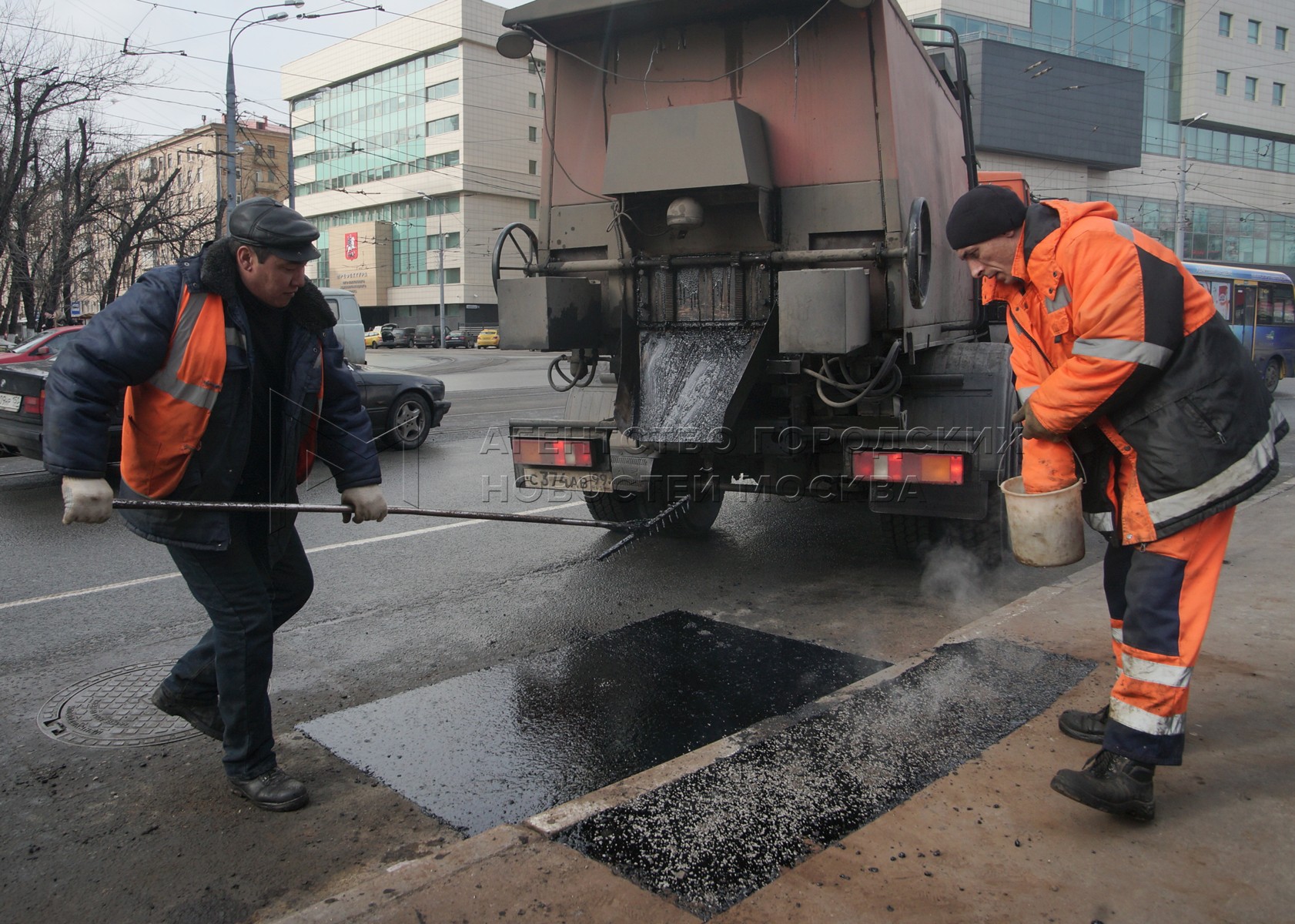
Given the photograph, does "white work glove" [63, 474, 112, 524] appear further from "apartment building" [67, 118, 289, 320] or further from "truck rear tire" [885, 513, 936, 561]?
"apartment building" [67, 118, 289, 320]

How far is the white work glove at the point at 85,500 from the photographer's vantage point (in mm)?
2666

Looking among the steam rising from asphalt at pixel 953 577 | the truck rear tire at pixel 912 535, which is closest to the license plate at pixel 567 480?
the truck rear tire at pixel 912 535

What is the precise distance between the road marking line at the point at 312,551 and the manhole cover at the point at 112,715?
144cm

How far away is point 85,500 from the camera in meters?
2.67

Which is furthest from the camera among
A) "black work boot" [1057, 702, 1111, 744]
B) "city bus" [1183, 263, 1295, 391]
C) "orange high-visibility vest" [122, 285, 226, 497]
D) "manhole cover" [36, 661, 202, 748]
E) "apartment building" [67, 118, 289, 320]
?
"apartment building" [67, 118, 289, 320]

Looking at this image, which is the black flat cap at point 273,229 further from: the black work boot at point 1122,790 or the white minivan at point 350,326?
the white minivan at point 350,326

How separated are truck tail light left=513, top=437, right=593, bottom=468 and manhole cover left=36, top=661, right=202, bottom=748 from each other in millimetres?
2280

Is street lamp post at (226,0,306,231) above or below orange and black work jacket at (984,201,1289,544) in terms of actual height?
above

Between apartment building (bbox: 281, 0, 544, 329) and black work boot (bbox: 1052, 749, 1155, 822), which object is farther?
apartment building (bbox: 281, 0, 544, 329)

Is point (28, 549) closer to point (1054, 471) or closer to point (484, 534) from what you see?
point (484, 534)

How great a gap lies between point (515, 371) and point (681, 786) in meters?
27.0

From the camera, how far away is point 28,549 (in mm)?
6406

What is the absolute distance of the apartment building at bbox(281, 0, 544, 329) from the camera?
62.2m

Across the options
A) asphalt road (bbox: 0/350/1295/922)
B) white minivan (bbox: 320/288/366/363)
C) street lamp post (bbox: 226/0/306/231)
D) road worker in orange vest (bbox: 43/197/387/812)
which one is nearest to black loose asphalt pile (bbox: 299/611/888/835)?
asphalt road (bbox: 0/350/1295/922)
